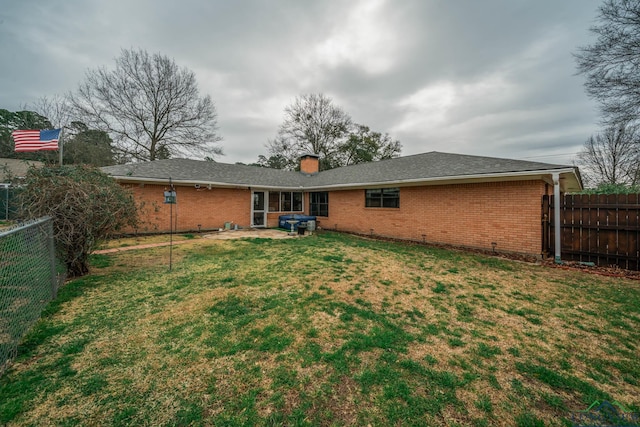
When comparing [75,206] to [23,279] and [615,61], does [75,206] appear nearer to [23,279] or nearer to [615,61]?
[23,279]

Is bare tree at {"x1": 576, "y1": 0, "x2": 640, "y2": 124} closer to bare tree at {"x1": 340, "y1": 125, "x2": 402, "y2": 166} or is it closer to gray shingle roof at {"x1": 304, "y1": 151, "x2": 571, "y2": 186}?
gray shingle roof at {"x1": 304, "y1": 151, "x2": 571, "y2": 186}

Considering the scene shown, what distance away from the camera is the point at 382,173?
11547mm

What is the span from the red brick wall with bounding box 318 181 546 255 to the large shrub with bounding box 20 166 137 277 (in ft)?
31.3

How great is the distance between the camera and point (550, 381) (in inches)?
86.9

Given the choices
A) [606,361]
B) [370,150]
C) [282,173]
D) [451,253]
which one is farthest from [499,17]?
[370,150]

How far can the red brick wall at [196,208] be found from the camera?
35.1 ft

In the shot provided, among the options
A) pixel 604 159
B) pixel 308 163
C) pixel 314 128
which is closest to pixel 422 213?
pixel 308 163

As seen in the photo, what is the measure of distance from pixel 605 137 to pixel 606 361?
2990 centimetres

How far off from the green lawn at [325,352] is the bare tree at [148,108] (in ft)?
59.7

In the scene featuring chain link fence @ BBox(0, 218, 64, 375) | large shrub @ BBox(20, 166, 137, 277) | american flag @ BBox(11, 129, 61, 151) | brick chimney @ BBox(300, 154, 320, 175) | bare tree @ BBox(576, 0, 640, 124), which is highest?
bare tree @ BBox(576, 0, 640, 124)

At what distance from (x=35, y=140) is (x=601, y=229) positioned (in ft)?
54.7

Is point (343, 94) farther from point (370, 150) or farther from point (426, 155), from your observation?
point (370, 150)

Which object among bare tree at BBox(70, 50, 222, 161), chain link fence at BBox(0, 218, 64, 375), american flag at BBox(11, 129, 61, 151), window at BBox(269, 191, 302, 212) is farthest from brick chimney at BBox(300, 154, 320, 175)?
chain link fence at BBox(0, 218, 64, 375)

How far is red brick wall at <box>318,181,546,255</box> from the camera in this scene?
7.18 meters
